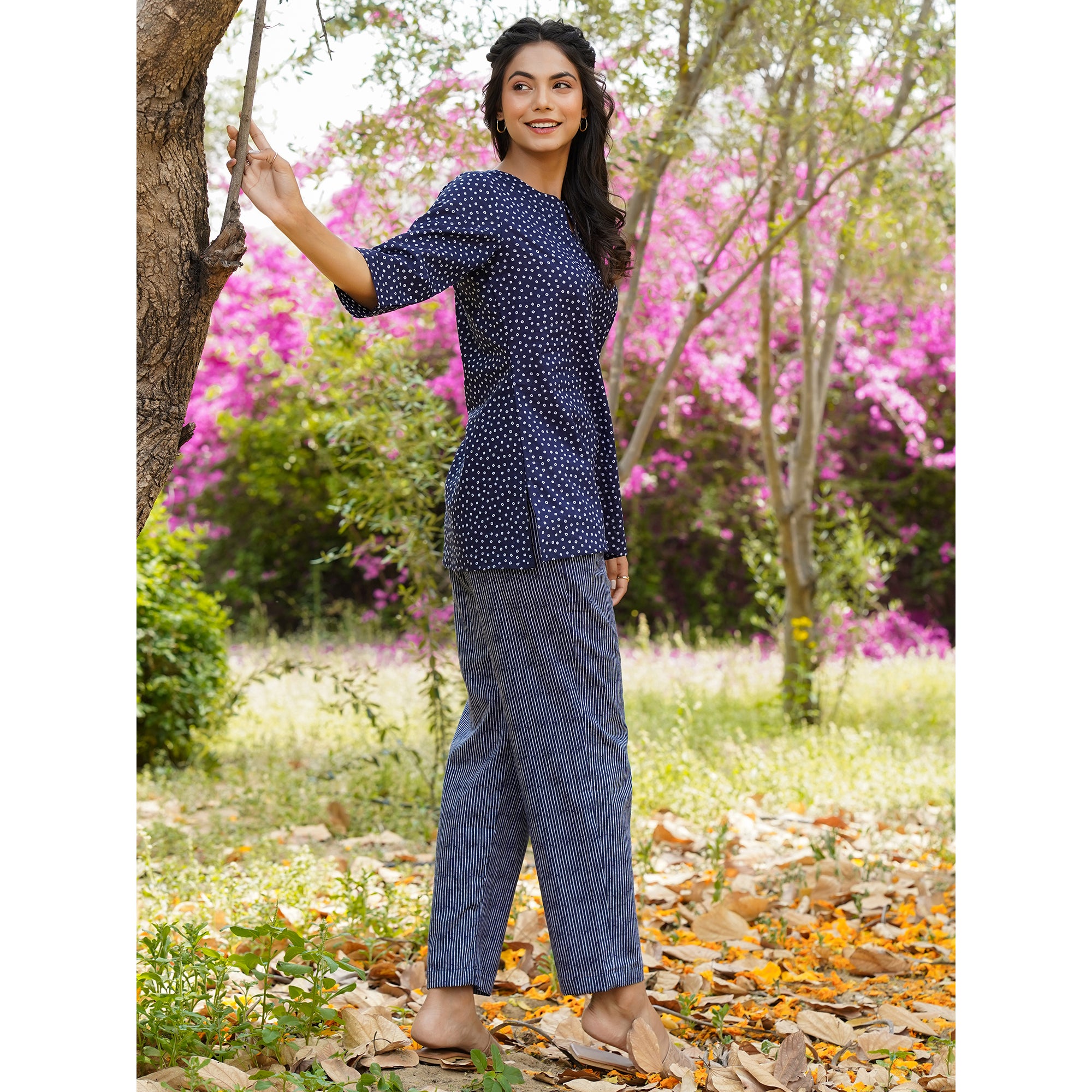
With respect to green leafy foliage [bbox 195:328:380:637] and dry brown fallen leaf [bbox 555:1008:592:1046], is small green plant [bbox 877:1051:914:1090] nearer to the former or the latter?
dry brown fallen leaf [bbox 555:1008:592:1046]

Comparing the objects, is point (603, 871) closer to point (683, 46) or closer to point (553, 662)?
point (553, 662)

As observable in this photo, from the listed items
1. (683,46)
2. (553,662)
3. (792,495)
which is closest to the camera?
(553,662)

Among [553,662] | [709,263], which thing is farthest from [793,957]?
[709,263]

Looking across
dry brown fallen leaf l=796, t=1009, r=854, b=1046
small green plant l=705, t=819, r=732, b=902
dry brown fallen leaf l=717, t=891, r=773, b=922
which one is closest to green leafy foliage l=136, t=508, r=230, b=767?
small green plant l=705, t=819, r=732, b=902

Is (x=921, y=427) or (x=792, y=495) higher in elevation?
(x=921, y=427)

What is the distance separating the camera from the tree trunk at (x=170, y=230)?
1.32 metres

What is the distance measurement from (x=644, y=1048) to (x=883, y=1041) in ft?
1.45

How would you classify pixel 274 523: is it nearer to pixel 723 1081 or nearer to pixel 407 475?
pixel 407 475

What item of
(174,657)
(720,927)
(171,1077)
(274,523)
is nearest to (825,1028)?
(720,927)

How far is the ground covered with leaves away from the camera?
1.59 m

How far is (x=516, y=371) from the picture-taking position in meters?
1.60
